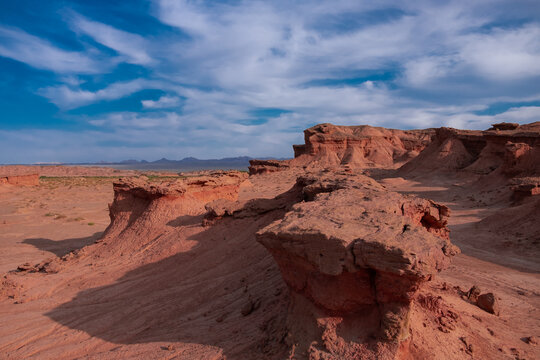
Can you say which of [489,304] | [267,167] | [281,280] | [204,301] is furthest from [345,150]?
[281,280]

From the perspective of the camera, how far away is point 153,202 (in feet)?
25.4

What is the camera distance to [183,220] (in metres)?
7.25

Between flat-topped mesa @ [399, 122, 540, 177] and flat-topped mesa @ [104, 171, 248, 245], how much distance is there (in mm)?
14649

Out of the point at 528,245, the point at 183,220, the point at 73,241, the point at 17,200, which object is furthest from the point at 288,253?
the point at 17,200

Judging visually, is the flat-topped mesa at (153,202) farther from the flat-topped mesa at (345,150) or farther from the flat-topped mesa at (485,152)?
the flat-topped mesa at (345,150)

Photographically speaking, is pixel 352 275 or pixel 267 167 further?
pixel 267 167

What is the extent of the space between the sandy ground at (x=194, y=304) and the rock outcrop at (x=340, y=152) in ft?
79.3

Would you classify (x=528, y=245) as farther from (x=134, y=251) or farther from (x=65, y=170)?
(x=65, y=170)

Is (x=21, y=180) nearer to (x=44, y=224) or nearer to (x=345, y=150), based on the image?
(x=44, y=224)

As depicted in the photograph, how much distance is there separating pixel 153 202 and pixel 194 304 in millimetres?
3858

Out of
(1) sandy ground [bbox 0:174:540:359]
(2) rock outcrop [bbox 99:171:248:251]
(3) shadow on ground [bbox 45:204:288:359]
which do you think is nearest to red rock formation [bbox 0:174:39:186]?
(1) sandy ground [bbox 0:174:540:359]

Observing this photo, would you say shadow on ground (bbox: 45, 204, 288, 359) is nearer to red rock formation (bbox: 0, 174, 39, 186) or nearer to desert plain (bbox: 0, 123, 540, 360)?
desert plain (bbox: 0, 123, 540, 360)

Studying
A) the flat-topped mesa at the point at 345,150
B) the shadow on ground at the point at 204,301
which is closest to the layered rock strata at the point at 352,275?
the shadow on ground at the point at 204,301

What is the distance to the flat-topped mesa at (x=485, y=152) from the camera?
15.6 metres
